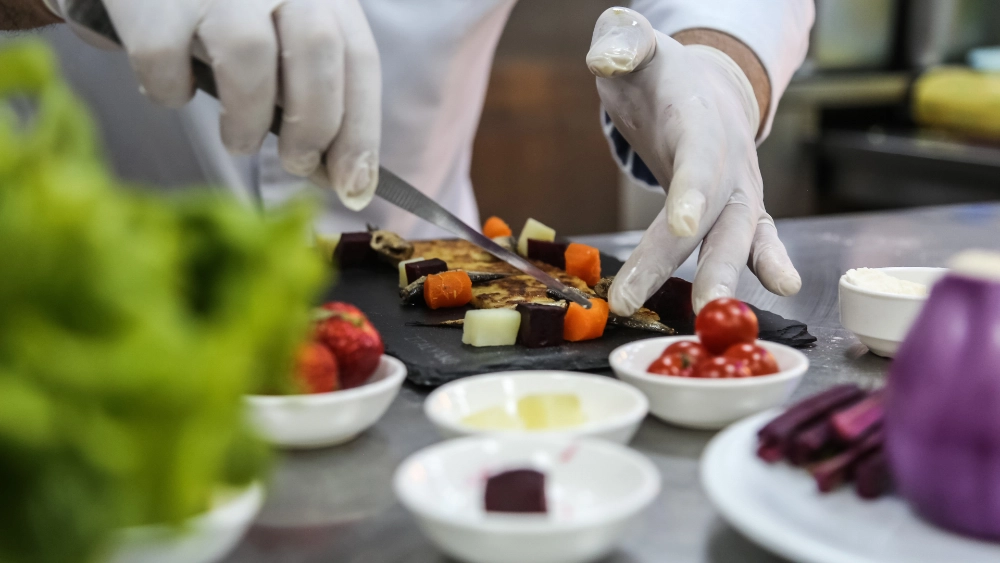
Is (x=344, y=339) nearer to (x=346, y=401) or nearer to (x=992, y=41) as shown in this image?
(x=346, y=401)

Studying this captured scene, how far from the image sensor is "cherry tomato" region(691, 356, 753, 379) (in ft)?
3.91

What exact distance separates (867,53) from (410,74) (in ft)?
11.1

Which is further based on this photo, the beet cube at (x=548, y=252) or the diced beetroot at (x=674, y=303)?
the beet cube at (x=548, y=252)

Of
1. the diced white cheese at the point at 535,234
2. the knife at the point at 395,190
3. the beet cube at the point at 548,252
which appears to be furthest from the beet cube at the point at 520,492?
the diced white cheese at the point at 535,234

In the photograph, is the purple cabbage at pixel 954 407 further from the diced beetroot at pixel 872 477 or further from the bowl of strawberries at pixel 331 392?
the bowl of strawberries at pixel 331 392

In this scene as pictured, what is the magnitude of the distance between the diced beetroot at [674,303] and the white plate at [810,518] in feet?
2.47

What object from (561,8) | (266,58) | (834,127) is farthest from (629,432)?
Result: (834,127)

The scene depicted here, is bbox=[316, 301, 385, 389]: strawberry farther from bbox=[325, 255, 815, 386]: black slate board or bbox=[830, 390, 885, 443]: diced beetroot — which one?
bbox=[830, 390, 885, 443]: diced beetroot

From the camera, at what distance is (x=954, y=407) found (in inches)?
32.2

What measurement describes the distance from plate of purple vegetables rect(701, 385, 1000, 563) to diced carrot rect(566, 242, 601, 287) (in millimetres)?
942

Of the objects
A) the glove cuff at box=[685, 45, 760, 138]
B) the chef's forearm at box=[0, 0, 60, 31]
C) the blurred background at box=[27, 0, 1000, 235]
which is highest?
the chef's forearm at box=[0, 0, 60, 31]

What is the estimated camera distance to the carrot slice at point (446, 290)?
5.94 feet

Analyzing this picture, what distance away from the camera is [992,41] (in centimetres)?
507

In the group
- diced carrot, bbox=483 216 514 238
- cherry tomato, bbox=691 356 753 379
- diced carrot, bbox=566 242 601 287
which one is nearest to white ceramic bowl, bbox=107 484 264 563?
cherry tomato, bbox=691 356 753 379
